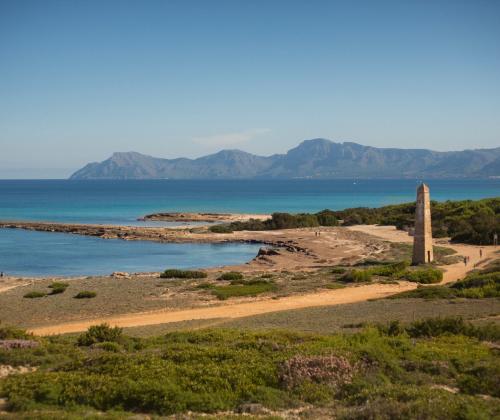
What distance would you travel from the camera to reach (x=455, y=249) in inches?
1698

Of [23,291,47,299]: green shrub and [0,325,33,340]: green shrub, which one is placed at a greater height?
[0,325,33,340]: green shrub

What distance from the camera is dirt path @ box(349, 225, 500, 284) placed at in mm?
32562

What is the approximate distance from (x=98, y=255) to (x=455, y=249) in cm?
2967

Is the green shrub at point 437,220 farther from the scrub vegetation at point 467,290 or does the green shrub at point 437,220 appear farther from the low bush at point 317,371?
the low bush at point 317,371

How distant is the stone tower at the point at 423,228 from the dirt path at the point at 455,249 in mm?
1341

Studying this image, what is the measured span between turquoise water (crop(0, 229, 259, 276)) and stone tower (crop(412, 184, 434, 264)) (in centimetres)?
1685

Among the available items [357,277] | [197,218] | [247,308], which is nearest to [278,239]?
[357,277]

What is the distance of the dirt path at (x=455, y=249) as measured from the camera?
32.6 metres

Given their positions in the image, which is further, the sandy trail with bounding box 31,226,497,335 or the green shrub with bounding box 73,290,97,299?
the green shrub with bounding box 73,290,97,299

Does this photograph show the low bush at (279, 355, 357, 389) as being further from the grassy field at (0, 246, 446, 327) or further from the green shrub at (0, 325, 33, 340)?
the grassy field at (0, 246, 446, 327)

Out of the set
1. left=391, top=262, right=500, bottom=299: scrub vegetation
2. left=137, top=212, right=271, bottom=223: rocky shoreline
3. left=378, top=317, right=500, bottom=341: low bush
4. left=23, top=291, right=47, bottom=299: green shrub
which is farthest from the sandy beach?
left=137, top=212, right=271, bottom=223: rocky shoreline

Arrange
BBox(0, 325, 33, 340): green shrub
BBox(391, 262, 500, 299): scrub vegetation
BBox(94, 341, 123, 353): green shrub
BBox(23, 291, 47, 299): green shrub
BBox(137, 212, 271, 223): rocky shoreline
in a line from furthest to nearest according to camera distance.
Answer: BBox(137, 212, 271, 223): rocky shoreline
BBox(23, 291, 47, 299): green shrub
BBox(391, 262, 500, 299): scrub vegetation
BBox(0, 325, 33, 340): green shrub
BBox(94, 341, 123, 353): green shrub

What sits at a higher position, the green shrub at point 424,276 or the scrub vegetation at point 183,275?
the green shrub at point 424,276

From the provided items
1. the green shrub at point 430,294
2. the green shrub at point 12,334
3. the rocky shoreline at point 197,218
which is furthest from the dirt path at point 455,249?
the rocky shoreline at point 197,218
